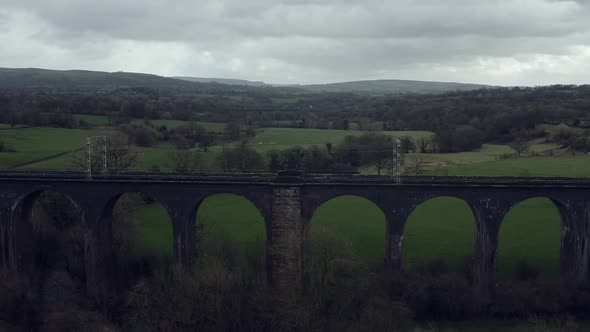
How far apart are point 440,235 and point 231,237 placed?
13.2 metres

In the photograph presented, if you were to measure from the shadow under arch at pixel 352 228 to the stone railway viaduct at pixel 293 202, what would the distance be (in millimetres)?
1522

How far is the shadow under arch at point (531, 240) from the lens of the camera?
1112 inches

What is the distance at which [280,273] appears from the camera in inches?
1051

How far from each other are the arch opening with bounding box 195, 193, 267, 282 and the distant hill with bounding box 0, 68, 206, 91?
117m

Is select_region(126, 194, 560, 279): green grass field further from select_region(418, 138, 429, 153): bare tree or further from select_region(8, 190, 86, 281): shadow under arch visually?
select_region(418, 138, 429, 153): bare tree

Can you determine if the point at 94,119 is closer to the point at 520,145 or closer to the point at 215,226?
the point at 215,226

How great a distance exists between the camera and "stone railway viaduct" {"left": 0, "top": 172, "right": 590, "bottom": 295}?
2575 cm

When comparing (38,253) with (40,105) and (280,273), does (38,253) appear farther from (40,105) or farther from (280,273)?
(40,105)

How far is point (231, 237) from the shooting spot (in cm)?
3338

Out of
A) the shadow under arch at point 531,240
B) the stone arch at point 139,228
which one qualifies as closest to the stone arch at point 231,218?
the stone arch at point 139,228

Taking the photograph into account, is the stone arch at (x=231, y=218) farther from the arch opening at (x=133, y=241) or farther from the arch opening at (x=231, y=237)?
the arch opening at (x=133, y=241)

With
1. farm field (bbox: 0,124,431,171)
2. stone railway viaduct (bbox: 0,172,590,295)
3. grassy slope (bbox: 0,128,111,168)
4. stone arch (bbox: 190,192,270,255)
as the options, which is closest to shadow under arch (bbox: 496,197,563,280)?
stone railway viaduct (bbox: 0,172,590,295)

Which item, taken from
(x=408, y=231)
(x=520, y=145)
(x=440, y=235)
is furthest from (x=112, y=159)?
(x=520, y=145)

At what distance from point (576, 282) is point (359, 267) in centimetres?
1084
